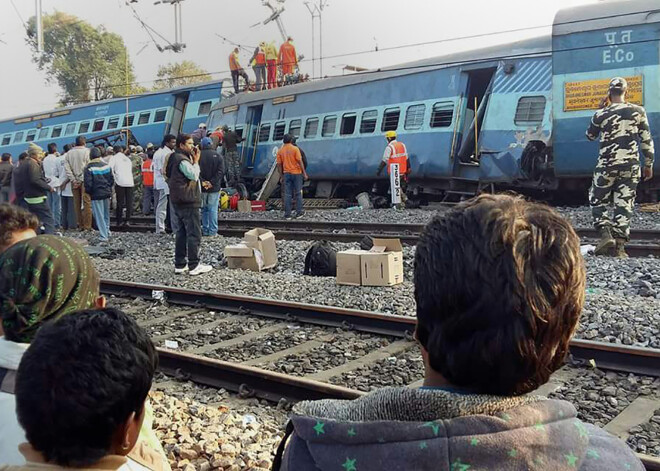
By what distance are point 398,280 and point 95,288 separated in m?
5.14

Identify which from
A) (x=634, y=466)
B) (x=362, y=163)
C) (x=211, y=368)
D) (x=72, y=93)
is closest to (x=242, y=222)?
(x=362, y=163)

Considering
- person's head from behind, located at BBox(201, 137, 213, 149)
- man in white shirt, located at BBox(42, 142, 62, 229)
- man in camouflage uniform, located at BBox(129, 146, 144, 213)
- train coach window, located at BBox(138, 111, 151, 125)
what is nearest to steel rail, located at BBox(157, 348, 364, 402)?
person's head from behind, located at BBox(201, 137, 213, 149)

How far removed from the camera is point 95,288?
2.47 m

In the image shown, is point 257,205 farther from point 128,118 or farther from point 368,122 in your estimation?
point 128,118

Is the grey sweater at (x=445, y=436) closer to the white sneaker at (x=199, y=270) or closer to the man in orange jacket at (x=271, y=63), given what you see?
the white sneaker at (x=199, y=270)

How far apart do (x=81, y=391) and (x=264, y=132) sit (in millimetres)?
19720

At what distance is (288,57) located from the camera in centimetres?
2408

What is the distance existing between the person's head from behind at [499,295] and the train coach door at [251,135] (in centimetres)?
2039

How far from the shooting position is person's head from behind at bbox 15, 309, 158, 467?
1504 mm

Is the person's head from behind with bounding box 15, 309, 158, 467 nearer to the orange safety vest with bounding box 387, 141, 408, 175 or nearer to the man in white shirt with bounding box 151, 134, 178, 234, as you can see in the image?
the man in white shirt with bounding box 151, 134, 178, 234

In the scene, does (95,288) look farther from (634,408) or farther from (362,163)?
(362,163)

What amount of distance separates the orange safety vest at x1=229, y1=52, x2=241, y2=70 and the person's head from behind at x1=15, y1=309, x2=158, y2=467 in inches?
941

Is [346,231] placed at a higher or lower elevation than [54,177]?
lower

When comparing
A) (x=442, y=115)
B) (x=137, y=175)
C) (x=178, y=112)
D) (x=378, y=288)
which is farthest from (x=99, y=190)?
(x=178, y=112)
